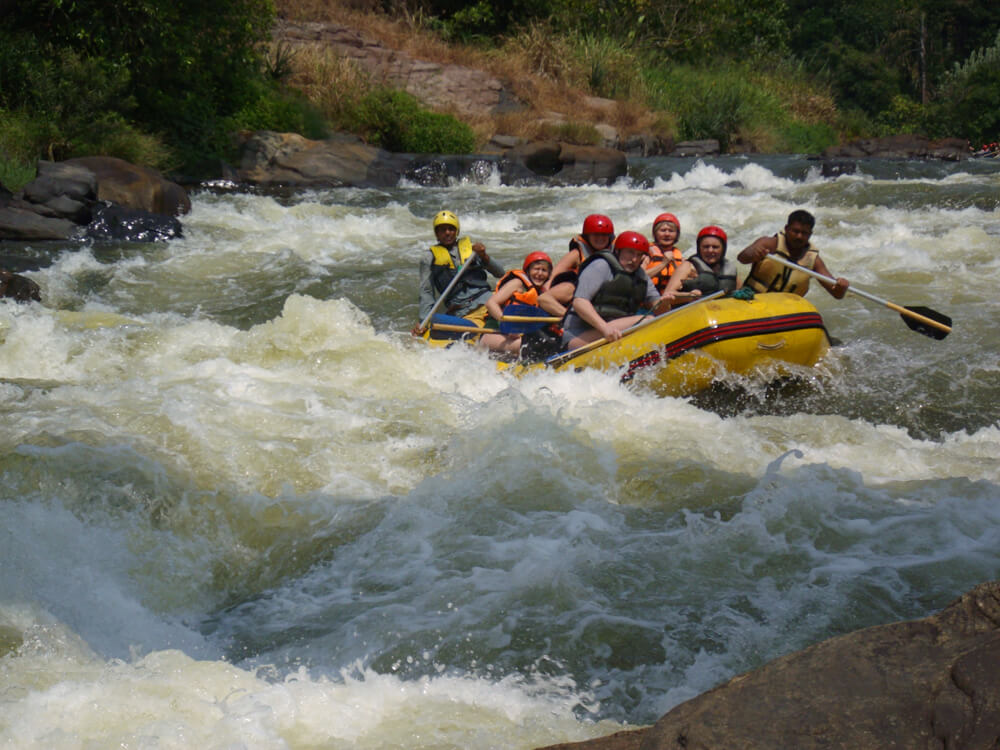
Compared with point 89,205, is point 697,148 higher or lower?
lower

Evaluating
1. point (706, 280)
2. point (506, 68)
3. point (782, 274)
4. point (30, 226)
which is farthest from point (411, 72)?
point (782, 274)

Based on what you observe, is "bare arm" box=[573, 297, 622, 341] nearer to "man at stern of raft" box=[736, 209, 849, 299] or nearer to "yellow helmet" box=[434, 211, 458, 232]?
"man at stern of raft" box=[736, 209, 849, 299]

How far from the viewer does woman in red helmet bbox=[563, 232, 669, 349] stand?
586 centimetres

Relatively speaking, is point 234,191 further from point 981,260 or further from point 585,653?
point 585,653

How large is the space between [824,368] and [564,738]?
373 cm

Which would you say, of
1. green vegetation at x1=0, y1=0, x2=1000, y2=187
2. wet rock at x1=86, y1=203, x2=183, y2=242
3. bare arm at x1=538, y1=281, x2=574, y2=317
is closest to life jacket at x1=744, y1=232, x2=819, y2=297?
bare arm at x1=538, y1=281, x2=574, y2=317

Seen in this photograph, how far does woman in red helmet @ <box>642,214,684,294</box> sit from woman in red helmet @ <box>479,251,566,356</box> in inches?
26.7

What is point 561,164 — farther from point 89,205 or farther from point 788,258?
point 788,258

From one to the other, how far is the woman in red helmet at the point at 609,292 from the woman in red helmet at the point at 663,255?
431 millimetres

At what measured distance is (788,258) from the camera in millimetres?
6207

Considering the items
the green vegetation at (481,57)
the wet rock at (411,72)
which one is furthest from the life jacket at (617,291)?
the wet rock at (411,72)

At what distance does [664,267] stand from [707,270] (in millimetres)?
325

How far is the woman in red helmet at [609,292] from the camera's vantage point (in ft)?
19.2

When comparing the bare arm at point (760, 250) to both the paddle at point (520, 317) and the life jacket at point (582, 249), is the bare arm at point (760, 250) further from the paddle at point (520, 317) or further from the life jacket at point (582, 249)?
the paddle at point (520, 317)
